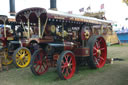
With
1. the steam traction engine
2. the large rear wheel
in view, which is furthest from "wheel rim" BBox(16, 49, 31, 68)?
the steam traction engine

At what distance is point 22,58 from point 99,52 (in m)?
2.92

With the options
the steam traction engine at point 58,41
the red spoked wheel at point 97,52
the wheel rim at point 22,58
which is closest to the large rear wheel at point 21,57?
the wheel rim at point 22,58

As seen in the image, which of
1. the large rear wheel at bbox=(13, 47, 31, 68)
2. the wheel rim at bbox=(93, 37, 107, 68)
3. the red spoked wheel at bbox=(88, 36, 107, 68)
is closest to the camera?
the red spoked wheel at bbox=(88, 36, 107, 68)

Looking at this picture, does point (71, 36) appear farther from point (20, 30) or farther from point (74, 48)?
point (20, 30)

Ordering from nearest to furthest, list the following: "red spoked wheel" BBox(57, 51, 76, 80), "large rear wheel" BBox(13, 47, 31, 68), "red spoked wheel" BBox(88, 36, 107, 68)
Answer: "red spoked wheel" BBox(57, 51, 76, 80) → "red spoked wheel" BBox(88, 36, 107, 68) → "large rear wheel" BBox(13, 47, 31, 68)

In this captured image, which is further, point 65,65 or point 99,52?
point 99,52

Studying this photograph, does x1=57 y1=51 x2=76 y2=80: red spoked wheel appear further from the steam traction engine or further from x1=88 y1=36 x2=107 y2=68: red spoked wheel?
x1=88 y1=36 x2=107 y2=68: red spoked wheel

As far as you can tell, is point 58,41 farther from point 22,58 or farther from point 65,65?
point 22,58

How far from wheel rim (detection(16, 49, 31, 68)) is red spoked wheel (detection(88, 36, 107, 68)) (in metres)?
2.57

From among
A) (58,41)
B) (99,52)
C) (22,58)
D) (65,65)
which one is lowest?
(22,58)

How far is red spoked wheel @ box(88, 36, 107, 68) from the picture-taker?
4.36m

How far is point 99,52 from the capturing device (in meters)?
4.75

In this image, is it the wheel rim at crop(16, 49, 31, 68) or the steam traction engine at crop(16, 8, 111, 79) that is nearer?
the steam traction engine at crop(16, 8, 111, 79)

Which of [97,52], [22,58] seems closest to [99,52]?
[97,52]
